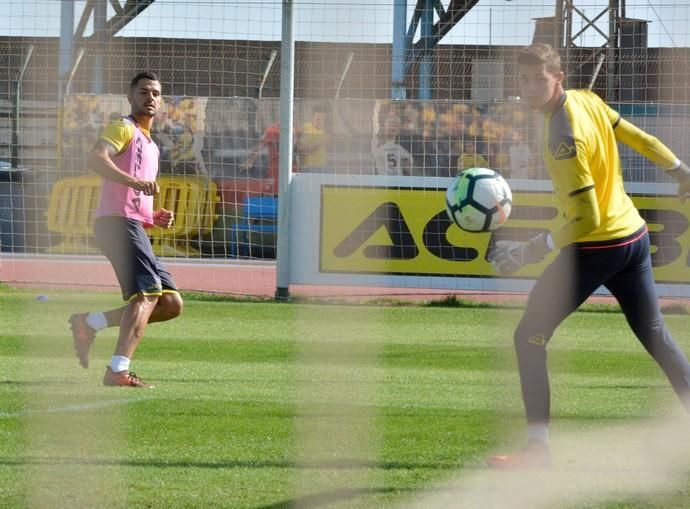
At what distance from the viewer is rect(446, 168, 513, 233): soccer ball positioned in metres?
6.81

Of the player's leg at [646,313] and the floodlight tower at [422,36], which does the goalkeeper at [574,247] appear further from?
the floodlight tower at [422,36]

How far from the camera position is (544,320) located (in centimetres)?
582

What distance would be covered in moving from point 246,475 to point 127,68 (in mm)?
10846

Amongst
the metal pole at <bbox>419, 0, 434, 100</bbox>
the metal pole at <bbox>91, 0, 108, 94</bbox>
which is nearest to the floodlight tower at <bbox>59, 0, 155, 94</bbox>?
the metal pole at <bbox>91, 0, 108, 94</bbox>

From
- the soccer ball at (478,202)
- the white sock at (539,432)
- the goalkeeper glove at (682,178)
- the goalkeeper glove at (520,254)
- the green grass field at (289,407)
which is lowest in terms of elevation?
the green grass field at (289,407)

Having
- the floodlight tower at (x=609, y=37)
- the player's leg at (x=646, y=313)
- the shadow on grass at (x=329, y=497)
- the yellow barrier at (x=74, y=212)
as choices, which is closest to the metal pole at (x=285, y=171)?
the yellow barrier at (x=74, y=212)

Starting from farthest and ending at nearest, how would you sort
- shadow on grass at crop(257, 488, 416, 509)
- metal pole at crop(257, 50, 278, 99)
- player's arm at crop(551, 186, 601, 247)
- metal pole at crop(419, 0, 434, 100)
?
metal pole at crop(257, 50, 278, 99) < metal pole at crop(419, 0, 434, 100) < player's arm at crop(551, 186, 601, 247) < shadow on grass at crop(257, 488, 416, 509)

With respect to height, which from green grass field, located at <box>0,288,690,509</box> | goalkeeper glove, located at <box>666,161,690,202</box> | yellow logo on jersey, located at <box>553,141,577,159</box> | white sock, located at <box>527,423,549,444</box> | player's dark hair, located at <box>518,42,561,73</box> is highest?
player's dark hair, located at <box>518,42,561,73</box>

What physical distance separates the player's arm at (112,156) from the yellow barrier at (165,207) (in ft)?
22.5

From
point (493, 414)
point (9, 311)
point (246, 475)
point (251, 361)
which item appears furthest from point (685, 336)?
point (246, 475)

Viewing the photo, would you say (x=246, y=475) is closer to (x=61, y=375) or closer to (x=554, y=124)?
(x=554, y=124)

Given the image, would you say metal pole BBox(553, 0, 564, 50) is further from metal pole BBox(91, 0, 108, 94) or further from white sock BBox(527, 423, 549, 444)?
white sock BBox(527, 423, 549, 444)

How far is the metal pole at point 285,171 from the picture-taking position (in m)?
14.9

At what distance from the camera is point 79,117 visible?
47.1 feet
